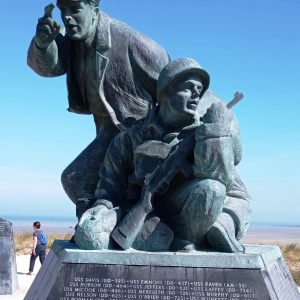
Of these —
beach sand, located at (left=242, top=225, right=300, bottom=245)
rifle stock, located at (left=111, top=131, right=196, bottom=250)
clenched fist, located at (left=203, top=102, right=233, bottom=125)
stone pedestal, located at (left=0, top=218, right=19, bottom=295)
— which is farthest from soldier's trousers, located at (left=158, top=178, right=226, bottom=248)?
beach sand, located at (left=242, top=225, right=300, bottom=245)

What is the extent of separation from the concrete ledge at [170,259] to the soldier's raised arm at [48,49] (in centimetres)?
196

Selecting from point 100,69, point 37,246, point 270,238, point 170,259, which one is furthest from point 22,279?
point 270,238

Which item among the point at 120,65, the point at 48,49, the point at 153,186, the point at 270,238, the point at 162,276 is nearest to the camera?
the point at 162,276

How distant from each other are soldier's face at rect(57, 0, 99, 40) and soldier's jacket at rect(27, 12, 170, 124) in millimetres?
168

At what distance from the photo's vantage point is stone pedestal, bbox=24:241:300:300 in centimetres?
288

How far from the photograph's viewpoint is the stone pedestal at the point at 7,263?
26.0ft

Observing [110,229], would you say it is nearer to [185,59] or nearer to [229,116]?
[229,116]

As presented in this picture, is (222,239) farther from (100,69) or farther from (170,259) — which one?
(100,69)

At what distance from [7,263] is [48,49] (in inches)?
208

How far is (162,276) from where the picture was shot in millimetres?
2936

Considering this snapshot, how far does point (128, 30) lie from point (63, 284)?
253cm

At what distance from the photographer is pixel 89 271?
9.80 feet

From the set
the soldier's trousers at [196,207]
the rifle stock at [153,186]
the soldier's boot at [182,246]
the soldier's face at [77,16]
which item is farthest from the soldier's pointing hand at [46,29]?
the soldier's boot at [182,246]

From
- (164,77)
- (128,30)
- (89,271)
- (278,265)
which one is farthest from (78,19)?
(278,265)
